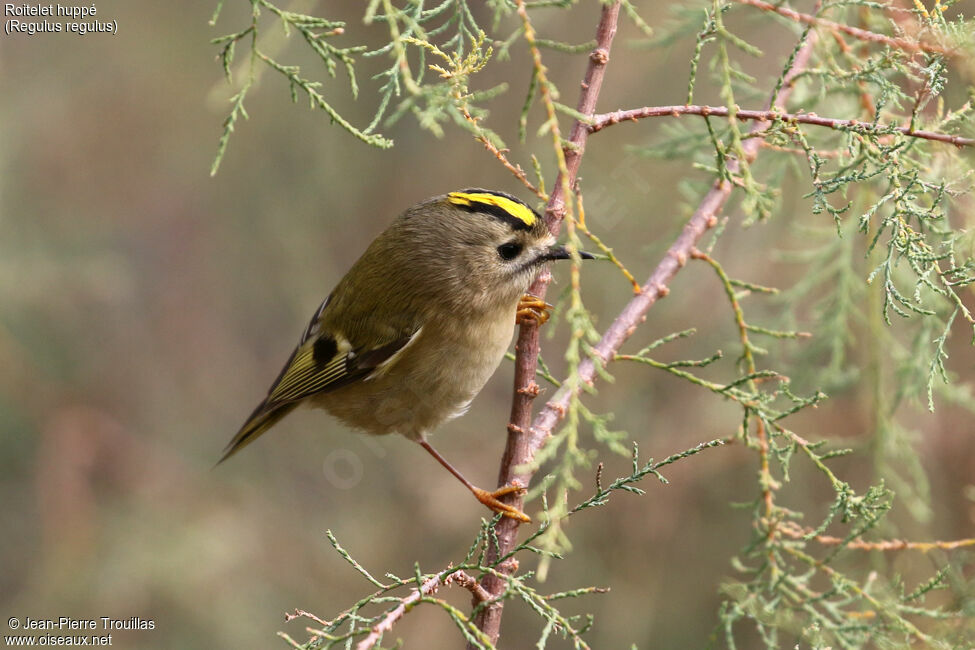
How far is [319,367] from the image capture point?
266 cm

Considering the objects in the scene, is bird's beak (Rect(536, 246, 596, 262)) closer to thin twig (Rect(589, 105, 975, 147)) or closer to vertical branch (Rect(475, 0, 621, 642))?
vertical branch (Rect(475, 0, 621, 642))

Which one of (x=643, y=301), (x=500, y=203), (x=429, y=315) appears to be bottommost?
(x=429, y=315)

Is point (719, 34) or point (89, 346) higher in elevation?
point (719, 34)

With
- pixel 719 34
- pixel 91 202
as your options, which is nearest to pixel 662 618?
pixel 719 34

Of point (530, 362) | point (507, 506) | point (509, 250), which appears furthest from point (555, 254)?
point (507, 506)

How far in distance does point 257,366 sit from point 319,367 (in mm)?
2196

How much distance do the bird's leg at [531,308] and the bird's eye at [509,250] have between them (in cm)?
10

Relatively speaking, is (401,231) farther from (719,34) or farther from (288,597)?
(288,597)

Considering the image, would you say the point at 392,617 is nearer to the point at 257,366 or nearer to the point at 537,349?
the point at 537,349

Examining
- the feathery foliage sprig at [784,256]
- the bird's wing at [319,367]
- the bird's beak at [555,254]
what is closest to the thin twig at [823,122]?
the feathery foliage sprig at [784,256]

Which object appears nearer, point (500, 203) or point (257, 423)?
point (500, 203)

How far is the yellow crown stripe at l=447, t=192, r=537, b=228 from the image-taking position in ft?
7.10

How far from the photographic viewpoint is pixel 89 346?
4.20 meters

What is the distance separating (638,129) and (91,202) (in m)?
2.69
